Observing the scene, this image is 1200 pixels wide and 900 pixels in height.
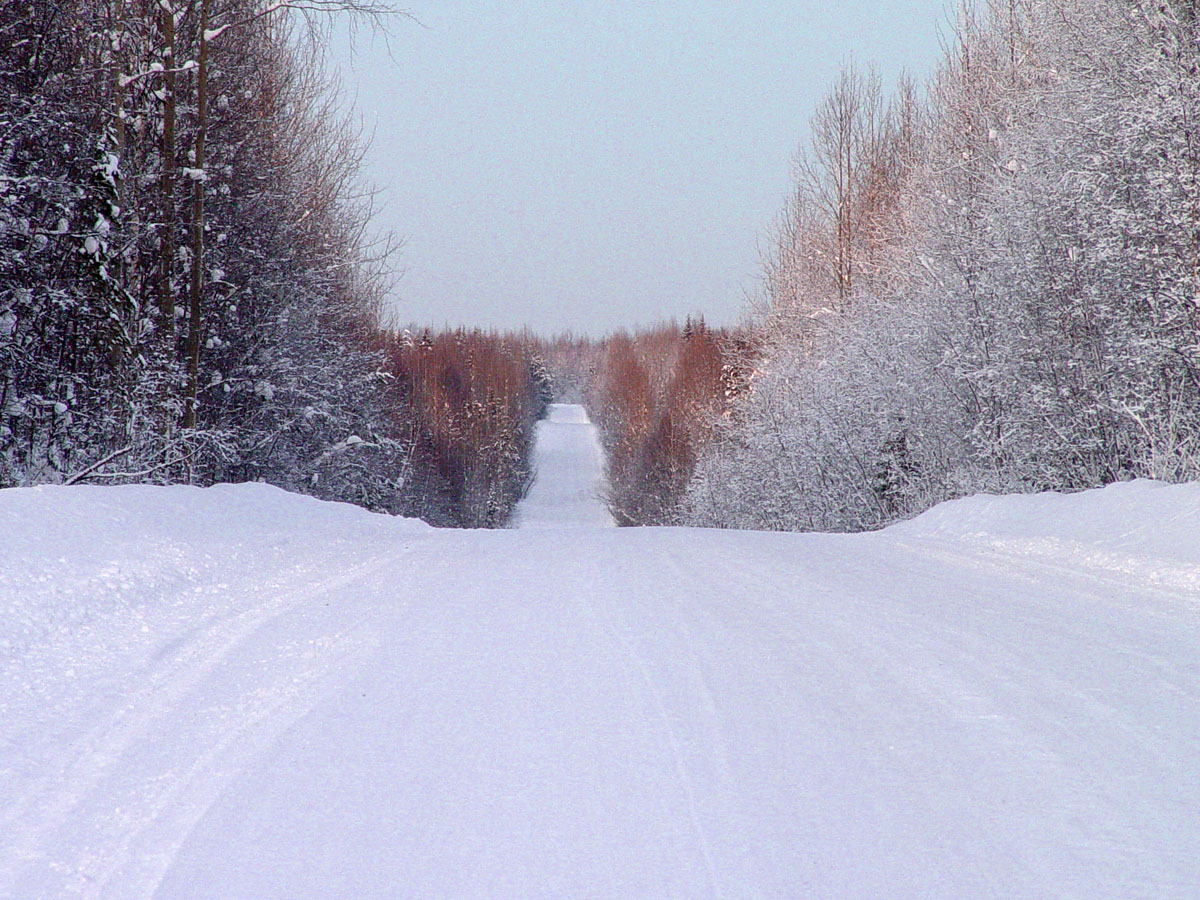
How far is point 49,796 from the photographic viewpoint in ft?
9.04

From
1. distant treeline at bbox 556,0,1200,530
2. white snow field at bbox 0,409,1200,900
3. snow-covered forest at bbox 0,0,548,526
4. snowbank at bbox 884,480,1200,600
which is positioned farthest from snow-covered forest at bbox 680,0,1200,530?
snow-covered forest at bbox 0,0,548,526

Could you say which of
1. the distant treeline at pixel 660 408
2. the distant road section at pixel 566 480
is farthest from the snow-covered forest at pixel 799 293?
the distant road section at pixel 566 480

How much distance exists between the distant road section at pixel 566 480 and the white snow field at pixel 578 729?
42.5 m

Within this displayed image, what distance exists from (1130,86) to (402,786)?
13001 mm

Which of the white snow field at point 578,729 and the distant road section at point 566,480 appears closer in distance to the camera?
the white snow field at point 578,729

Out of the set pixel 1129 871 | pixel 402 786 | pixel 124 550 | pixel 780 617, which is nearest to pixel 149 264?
pixel 124 550

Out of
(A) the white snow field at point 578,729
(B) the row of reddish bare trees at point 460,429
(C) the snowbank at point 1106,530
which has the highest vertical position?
(B) the row of reddish bare trees at point 460,429

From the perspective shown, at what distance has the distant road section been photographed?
187 feet

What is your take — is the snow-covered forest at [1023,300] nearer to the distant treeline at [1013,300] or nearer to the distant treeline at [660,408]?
the distant treeline at [1013,300]

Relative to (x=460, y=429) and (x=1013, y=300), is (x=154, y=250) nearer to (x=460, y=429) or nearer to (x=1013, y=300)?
(x=1013, y=300)

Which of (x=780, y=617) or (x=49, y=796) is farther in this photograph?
(x=780, y=617)

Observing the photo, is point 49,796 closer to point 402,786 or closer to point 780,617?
point 402,786

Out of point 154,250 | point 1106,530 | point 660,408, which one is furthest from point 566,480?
point 1106,530

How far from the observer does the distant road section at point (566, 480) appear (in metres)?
57.1
